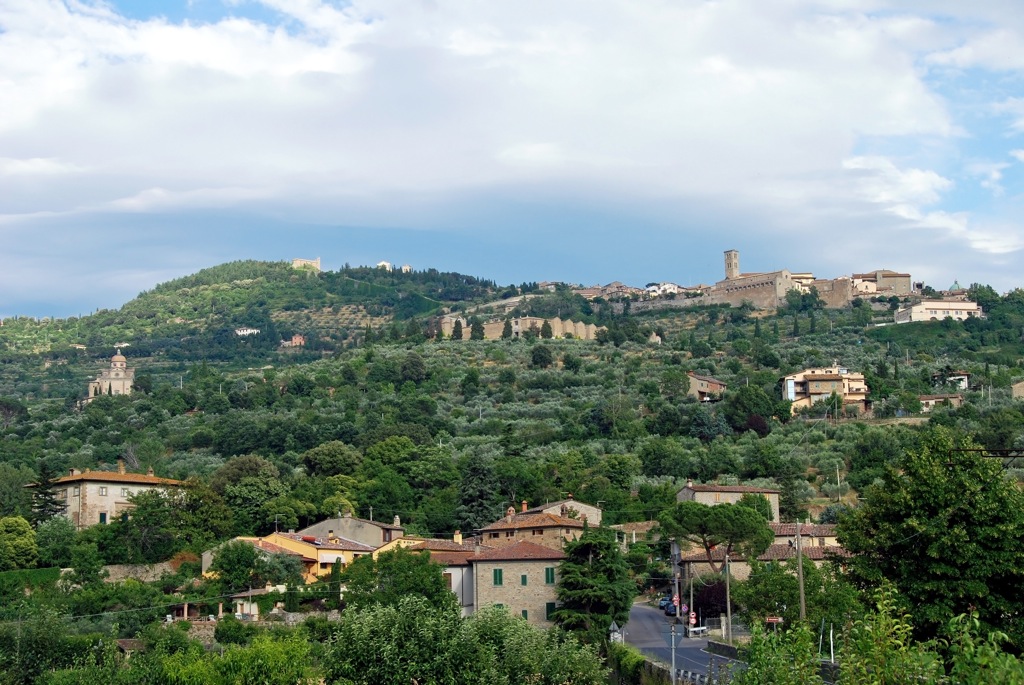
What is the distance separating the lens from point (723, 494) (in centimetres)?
6888

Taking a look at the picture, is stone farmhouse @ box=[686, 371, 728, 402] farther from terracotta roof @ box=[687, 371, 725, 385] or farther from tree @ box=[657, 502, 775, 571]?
tree @ box=[657, 502, 775, 571]

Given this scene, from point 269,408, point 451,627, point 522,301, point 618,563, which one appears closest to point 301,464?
point 269,408

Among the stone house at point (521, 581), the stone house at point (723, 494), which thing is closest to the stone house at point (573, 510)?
the stone house at point (723, 494)

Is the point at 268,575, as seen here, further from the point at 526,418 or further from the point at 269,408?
the point at 269,408

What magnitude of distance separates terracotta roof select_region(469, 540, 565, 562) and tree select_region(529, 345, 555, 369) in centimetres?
7350

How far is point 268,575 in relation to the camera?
56.8 metres

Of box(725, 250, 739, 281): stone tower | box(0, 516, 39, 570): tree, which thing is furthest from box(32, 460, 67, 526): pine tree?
box(725, 250, 739, 281): stone tower

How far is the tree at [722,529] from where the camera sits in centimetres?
5309

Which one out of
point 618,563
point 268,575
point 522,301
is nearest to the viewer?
point 618,563

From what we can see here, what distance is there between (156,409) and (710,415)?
1815 inches

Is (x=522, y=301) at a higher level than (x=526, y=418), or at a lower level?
higher

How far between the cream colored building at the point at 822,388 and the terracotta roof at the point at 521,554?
185 feet

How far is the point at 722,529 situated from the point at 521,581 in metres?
8.63

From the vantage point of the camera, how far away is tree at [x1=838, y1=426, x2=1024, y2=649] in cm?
3375
